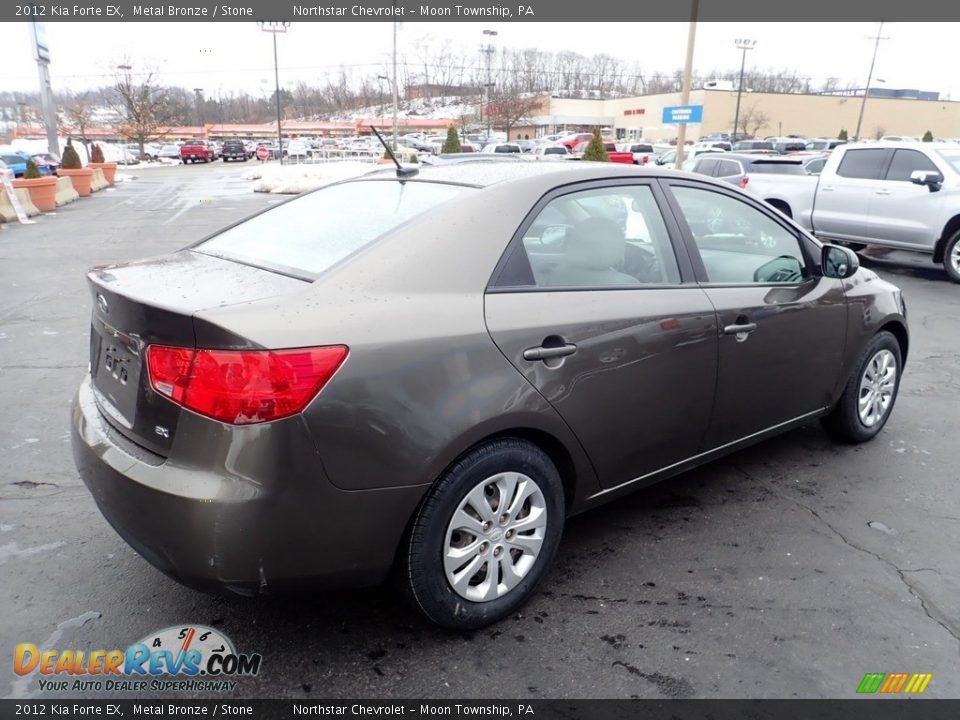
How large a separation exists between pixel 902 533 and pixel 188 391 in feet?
10.6

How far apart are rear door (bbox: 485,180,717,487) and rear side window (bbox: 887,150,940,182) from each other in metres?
9.31

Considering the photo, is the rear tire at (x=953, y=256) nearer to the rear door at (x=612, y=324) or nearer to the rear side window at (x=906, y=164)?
the rear side window at (x=906, y=164)

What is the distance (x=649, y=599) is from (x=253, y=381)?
5.85 ft

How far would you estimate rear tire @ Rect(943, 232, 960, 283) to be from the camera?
10188mm

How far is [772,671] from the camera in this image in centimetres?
253

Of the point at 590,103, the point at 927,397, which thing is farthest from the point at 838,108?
the point at 927,397

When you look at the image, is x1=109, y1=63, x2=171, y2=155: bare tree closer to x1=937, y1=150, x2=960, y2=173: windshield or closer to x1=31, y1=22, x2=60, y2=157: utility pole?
x1=31, y1=22, x2=60, y2=157: utility pole

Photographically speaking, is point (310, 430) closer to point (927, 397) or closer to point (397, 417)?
point (397, 417)

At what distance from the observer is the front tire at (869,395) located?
4316mm

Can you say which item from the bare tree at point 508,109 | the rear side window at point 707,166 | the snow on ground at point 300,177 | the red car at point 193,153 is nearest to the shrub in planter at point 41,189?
the snow on ground at point 300,177

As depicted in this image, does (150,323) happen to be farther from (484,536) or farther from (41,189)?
(41,189)

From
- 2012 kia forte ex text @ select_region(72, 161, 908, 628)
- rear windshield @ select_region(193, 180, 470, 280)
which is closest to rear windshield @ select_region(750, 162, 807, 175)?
2012 kia forte ex text @ select_region(72, 161, 908, 628)

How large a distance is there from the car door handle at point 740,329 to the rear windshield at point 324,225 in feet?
4.49

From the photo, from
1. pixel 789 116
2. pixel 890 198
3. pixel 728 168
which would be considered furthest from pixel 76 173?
pixel 789 116
